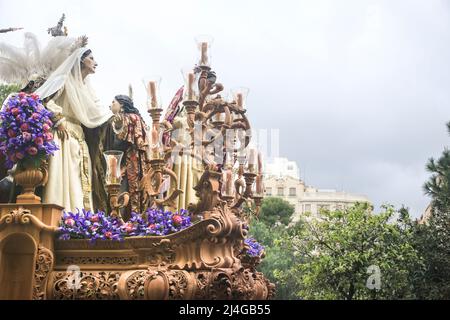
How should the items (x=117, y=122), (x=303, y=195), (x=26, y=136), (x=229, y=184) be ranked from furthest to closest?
(x=303, y=195) → (x=117, y=122) → (x=229, y=184) → (x=26, y=136)

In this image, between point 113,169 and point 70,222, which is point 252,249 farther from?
point 70,222

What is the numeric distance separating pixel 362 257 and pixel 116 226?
1442 cm

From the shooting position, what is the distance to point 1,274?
27.9 feet

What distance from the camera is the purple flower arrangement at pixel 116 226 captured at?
8.59m

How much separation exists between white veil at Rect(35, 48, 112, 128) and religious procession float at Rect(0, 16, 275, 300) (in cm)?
2

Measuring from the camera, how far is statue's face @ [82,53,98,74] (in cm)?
1137

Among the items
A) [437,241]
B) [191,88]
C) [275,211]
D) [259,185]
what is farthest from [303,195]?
[191,88]

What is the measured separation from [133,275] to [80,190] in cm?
281

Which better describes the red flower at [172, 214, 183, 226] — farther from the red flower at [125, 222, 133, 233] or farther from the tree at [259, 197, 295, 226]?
the tree at [259, 197, 295, 226]

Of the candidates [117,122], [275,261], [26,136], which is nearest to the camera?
[26,136]

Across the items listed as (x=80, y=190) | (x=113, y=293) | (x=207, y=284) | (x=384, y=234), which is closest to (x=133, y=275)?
(x=113, y=293)

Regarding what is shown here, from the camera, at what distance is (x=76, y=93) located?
11078mm

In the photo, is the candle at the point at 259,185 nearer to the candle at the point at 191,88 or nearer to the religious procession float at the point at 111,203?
the religious procession float at the point at 111,203

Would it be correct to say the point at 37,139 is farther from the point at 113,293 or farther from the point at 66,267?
the point at 113,293
